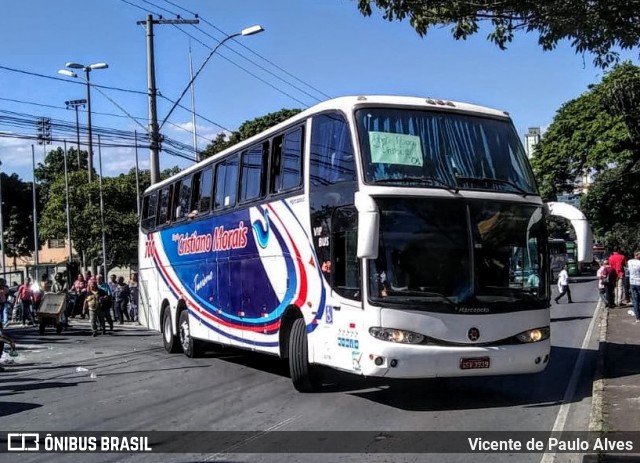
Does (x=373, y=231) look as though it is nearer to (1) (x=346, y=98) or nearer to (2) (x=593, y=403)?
(1) (x=346, y=98)

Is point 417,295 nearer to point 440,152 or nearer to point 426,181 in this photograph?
point 426,181

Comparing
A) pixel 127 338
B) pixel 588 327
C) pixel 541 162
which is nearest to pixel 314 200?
pixel 588 327

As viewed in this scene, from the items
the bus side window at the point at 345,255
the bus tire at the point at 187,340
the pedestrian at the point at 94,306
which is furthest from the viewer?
the pedestrian at the point at 94,306

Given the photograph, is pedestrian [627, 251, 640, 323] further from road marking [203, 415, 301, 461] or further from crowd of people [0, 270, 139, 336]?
crowd of people [0, 270, 139, 336]

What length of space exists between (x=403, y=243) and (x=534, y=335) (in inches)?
79.2

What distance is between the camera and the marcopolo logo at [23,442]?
7008 mm

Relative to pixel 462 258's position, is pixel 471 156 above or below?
above

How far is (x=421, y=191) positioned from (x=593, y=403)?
124 inches

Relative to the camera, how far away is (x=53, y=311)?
2103cm

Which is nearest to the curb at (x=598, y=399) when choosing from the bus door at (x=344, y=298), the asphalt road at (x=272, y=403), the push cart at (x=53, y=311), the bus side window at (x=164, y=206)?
the asphalt road at (x=272, y=403)

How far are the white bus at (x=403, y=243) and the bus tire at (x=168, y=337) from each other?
212 inches

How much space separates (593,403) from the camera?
7793mm

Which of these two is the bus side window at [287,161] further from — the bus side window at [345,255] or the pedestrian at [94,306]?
the pedestrian at [94,306]

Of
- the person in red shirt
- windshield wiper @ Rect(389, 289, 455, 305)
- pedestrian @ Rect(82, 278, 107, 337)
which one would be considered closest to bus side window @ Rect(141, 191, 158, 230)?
pedestrian @ Rect(82, 278, 107, 337)
